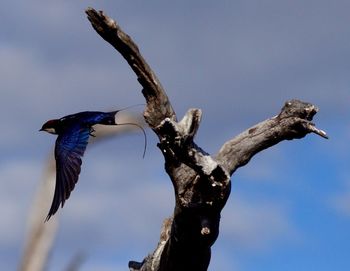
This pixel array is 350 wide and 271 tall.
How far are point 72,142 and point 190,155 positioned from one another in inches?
86.1

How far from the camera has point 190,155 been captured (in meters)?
4.39

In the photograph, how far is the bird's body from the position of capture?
5.82 metres

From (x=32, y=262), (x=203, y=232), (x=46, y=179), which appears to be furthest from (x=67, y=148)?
(x=32, y=262)

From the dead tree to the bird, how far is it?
2.80 feet

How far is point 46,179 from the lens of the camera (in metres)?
3.19

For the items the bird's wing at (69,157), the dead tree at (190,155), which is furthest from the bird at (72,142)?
the dead tree at (190,155)

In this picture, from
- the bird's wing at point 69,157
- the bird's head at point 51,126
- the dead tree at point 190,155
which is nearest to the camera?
the dead tree at point 190,155

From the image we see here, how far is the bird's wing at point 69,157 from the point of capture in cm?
573

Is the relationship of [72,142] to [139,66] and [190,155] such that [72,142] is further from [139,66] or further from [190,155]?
[190,155]

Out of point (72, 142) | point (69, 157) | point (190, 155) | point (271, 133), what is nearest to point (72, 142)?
point (72, 142)

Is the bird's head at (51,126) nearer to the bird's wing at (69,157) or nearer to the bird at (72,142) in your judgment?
the bird at (72,142)

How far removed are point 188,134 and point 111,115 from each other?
68.6 inches

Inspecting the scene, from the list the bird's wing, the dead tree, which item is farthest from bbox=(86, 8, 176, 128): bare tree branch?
the bird's wing

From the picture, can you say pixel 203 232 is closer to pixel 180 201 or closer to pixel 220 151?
pixel 180 201
